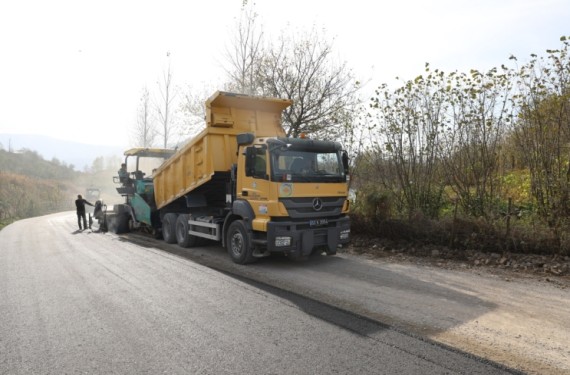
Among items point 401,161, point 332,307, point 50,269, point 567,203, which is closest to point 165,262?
point 50,269

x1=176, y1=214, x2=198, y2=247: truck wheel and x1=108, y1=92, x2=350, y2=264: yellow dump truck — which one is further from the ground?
x1=108, y1=92, x2=350, y2=264: yellow dump truck

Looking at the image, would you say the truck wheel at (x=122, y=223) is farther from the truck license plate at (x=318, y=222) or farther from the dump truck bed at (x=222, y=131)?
the truck license plate at (x=318, y=222)

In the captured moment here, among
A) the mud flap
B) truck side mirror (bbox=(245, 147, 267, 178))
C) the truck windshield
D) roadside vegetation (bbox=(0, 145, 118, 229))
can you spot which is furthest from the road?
roadside vegetation (bbox=(0, 145, 118, 229))

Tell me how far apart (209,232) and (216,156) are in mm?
1818

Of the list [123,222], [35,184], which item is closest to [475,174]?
[123,222]

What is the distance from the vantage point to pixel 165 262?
8.12 meters

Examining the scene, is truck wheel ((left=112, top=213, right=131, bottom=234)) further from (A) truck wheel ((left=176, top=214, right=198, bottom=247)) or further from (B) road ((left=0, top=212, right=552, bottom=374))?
(B) road ((left=0, top=212, right=552, bottom=374))

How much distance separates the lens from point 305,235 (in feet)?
24.5

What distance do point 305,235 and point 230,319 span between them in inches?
122

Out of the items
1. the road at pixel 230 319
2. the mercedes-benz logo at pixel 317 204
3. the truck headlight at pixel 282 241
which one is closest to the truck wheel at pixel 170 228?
the road at pixel 230 319

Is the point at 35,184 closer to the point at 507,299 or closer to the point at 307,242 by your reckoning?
the point at 307,242

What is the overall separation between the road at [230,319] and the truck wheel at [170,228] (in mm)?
3076

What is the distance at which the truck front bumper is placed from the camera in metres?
7.22

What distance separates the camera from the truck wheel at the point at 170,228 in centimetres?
1099
